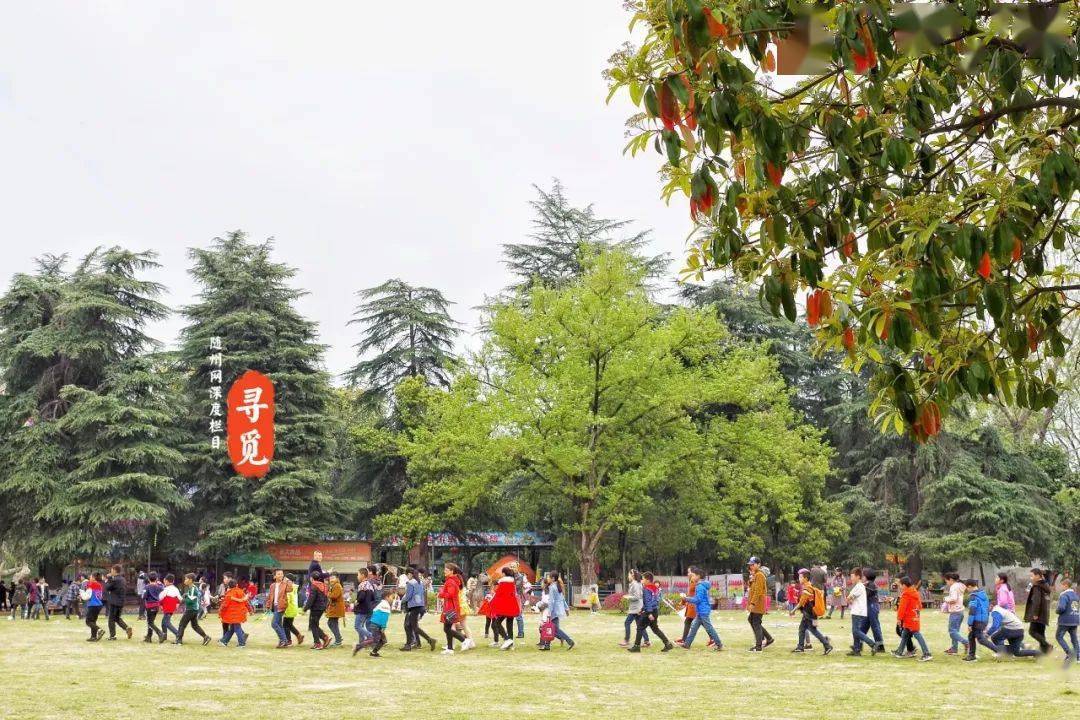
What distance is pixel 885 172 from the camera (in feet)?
20.2

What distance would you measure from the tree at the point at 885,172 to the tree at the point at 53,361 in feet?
129

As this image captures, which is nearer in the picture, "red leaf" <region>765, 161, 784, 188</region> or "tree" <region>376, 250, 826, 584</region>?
"red leaf" <region>765, 161, 784, 188</region>

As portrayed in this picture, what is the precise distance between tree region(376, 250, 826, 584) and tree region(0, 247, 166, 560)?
12.2 m

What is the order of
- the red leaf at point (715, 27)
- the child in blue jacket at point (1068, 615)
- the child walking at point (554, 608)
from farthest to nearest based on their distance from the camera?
the child walking at point (554, 608) → the child in blue jacket at point (1068, 615) → the red leaf at point (715, 27)

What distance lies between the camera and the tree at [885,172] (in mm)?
5355

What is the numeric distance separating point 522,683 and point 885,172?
420 inches

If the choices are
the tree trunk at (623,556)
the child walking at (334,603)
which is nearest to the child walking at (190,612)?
the child walking at (334,603)

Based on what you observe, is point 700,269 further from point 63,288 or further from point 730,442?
point 63,288

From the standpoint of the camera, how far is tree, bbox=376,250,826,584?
1618 inches

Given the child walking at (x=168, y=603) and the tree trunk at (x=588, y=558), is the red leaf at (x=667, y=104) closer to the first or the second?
the child walking at (x=168, y=603)

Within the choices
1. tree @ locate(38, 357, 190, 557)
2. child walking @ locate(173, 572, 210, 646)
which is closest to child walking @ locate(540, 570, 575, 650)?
child walking @ locate(173, 572, 210, 646)

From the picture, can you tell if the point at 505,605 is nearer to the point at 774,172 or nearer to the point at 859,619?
the point at 859,619

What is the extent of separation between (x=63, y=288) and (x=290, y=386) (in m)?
9.57

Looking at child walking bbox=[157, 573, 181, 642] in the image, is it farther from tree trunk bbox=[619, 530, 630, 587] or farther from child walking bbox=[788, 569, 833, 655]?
tree trunk bbox=[619, 530, 630, 587]
